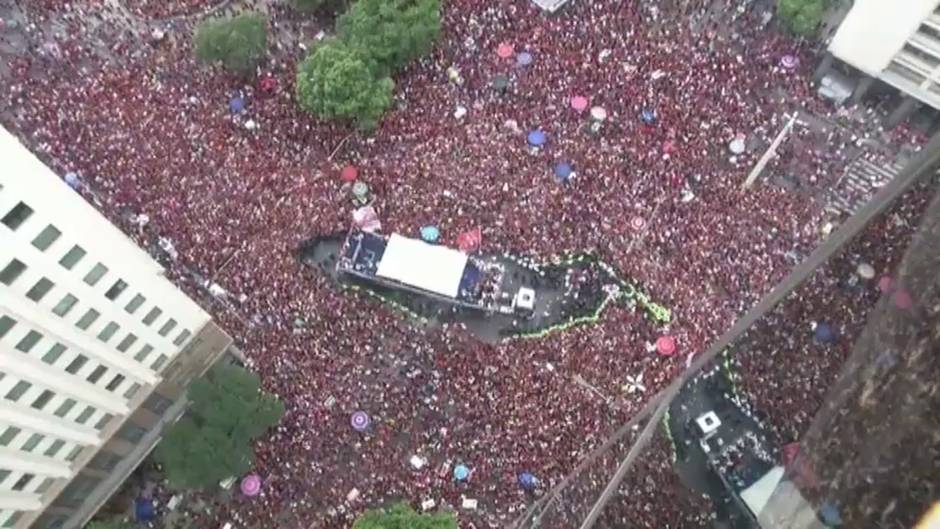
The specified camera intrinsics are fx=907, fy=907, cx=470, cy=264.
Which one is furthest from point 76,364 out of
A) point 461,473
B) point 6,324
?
point 461,473

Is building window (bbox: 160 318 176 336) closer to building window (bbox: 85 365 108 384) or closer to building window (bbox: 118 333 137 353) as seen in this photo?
building window (bbox: 118 333 137 353)

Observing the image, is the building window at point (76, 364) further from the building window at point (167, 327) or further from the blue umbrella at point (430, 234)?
the blue umbrella at point (430, 234)

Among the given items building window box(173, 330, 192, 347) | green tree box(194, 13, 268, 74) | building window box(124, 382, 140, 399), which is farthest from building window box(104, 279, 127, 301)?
green tree box(194, 13, 268, 74)

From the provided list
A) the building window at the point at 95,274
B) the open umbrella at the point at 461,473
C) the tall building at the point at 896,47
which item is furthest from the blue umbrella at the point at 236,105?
the tall building at the point at 896,47

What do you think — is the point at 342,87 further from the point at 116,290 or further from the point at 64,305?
the point at 64,305

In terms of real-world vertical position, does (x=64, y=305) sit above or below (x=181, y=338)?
above

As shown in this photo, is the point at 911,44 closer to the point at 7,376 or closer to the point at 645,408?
the point at 645,408
